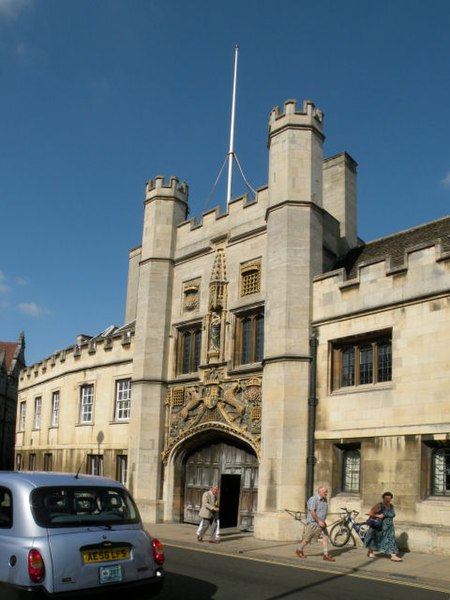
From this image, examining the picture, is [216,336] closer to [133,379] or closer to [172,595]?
[133,379]

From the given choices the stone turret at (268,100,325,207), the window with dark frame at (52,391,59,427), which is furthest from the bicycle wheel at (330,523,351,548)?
the window with dark frame at (52,391,59,427)

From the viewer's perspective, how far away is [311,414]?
1789 centimetres

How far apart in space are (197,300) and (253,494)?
6.76 m

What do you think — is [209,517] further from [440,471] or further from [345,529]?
[440,471]

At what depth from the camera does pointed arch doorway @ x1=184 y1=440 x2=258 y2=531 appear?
19688 mm

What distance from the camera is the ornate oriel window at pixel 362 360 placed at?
55.8 feet

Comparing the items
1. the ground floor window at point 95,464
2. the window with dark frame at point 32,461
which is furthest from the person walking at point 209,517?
the window with dark frame at point 32,461

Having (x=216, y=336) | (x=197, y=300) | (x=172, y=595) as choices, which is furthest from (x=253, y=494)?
(x=172, y=595)

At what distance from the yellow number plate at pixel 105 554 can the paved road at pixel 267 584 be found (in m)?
2.31

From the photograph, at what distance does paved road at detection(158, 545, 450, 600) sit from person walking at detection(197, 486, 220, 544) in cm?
345

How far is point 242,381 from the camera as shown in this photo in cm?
2014

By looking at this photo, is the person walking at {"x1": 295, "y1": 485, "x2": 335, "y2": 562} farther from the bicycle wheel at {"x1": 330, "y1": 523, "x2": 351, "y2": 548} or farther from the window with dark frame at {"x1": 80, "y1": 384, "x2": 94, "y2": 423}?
the window with dark frame at {"x1": 80, "y1": 384, "x2": 94, "y2": 423}

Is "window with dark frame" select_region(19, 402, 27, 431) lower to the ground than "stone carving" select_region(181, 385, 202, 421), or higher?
lower

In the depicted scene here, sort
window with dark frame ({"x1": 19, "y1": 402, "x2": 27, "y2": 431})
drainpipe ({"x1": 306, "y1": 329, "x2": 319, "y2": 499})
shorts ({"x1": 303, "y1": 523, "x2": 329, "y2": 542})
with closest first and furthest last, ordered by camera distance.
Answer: shorts ({"x1": 303, "y1": 523, "x2": 329, "y2": 542}) → drainpipe ({"x1": 306, "y1": 329, "x2": 319, "y2": 499}) → window with dark frame ({"x1": 19, "y1": 402, "x2": 27, "y2": 431})
